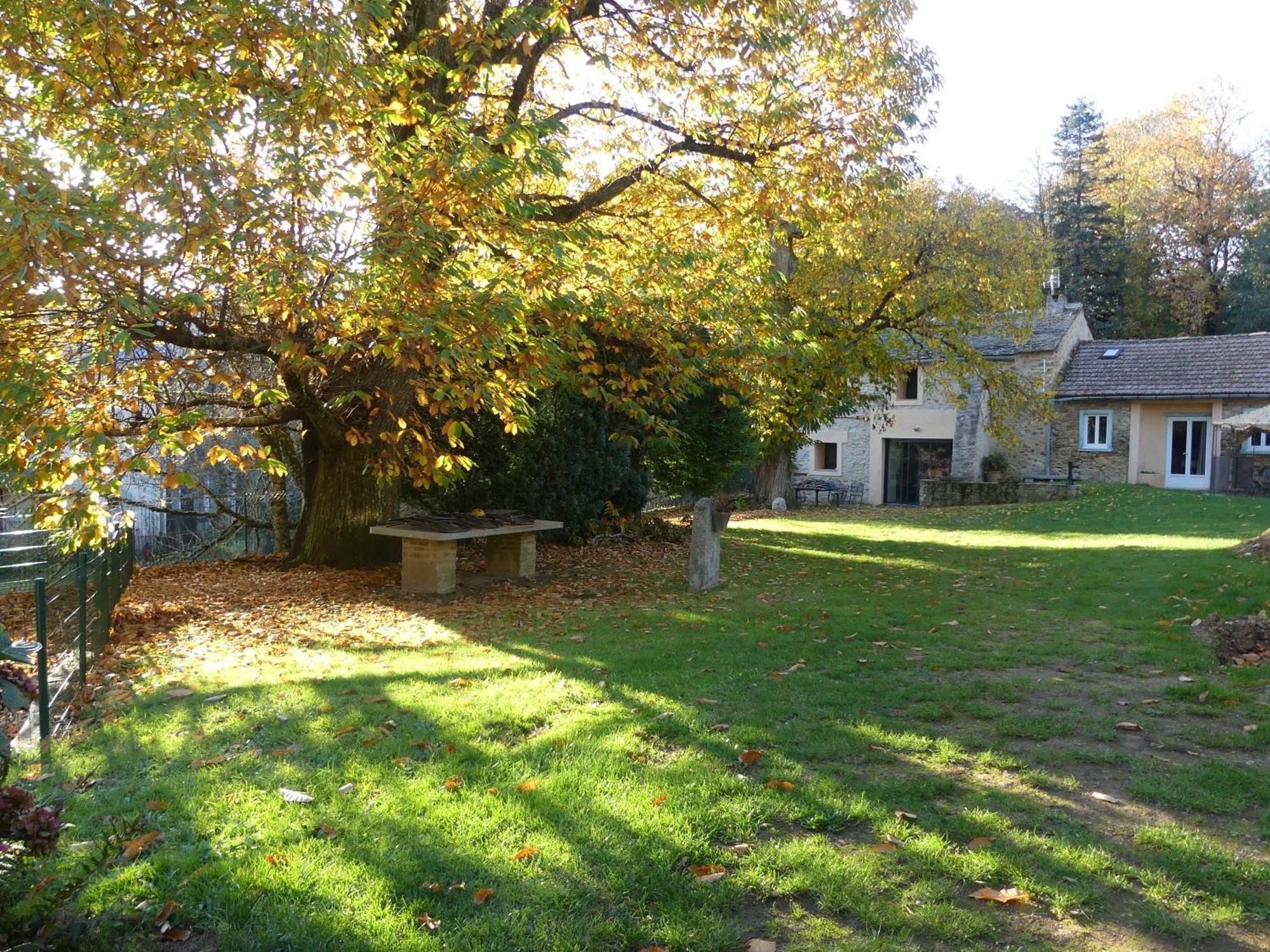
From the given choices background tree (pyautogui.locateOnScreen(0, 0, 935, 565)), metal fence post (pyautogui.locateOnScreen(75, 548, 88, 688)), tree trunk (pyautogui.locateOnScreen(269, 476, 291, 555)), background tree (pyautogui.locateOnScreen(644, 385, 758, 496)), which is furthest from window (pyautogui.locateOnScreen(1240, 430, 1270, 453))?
metal fence post (pyautogui.locateOnScreen(75, 548, 88, 688))

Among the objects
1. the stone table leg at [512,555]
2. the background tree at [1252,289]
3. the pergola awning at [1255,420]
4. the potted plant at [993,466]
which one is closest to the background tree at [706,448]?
the stone table leg at [512,555]

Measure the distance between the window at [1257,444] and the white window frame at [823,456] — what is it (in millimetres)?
13850

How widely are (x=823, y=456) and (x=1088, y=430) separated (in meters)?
10.1

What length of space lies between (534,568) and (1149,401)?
26265mm

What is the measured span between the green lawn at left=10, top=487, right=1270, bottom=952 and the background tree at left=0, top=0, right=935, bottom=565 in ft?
7.83

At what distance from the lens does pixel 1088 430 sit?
108 feet

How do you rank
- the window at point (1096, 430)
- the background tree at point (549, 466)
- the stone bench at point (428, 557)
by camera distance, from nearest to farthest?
1. the stone bench at point (428, 557)
2. the background tree at point (549, 466)
3. the window at point (1096, 430)

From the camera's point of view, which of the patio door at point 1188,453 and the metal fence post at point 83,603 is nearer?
the metal fence post at point 83,603

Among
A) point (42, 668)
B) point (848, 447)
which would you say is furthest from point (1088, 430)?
point (42, 668)

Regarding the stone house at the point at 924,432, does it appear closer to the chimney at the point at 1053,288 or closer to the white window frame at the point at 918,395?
the white window frame at the point at 918,395

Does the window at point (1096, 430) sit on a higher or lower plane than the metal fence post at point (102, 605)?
higher

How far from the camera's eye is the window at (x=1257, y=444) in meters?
28.8

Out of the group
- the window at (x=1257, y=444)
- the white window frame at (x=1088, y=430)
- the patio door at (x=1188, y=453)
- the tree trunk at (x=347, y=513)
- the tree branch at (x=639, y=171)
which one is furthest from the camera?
the white window frame at (x=1088, y=430)

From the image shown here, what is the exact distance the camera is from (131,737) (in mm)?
5691
